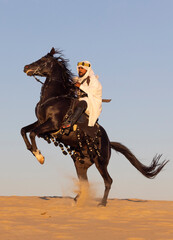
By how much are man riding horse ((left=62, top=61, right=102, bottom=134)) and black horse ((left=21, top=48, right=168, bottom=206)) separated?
15cm

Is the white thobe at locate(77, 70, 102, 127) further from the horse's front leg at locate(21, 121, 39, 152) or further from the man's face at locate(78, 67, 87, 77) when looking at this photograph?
the horse's front leg at locate(21, 121, 39, 152)

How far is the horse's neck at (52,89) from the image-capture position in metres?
10.6

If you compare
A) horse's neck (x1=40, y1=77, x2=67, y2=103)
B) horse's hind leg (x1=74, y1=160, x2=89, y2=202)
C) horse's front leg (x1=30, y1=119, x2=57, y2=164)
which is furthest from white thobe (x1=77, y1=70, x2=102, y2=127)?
horse's hind leg (x1=74, y1=160, x2=89, y2=202)

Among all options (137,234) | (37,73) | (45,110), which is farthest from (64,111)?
(137,234)

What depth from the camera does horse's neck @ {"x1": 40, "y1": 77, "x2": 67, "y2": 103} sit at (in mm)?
10605

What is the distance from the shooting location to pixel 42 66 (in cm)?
1066

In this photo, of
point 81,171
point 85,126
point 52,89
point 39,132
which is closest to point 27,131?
point 39,132

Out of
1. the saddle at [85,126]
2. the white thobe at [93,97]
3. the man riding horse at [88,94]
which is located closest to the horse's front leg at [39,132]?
the man riding horse at [88,94]

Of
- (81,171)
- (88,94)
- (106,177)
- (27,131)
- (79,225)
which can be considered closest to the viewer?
(79,225)

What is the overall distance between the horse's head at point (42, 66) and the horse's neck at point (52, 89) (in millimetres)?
234

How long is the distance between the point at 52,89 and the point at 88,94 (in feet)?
3.01

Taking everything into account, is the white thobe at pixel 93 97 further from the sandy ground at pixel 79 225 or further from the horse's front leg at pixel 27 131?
the sandy ground at pixel 79 225

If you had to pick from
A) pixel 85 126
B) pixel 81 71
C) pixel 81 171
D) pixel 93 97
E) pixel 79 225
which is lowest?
pixel 81 171

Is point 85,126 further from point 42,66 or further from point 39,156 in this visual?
point 42,66
